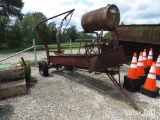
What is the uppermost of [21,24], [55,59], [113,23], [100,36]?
[21,24]

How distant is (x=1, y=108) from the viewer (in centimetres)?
379

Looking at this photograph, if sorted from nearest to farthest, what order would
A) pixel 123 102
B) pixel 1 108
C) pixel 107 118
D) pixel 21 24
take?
pixel 107 118
pixel 1 108
pixel 123 102
pixel 21 24

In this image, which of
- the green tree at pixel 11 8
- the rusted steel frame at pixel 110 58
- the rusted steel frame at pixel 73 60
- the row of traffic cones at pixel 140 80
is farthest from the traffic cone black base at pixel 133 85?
the green tree at pixel 11 8

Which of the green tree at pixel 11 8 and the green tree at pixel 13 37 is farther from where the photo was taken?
the green tree at pixel 13 37

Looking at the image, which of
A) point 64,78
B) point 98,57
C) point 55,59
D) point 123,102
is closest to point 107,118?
point 123,102

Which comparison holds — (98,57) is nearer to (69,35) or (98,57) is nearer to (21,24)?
(21,24)

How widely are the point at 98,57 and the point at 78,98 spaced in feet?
3.86

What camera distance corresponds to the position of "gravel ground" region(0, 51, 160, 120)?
344 cm

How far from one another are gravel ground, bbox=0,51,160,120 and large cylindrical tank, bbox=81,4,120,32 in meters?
1.82

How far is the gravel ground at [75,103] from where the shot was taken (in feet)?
11.3

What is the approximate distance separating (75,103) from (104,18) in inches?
90.1

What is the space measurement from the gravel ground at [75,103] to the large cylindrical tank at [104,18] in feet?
5.98

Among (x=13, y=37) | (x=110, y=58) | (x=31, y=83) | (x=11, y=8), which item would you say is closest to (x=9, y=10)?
(x=11, y=8)

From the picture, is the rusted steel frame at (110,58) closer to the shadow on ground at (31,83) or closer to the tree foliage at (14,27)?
the shadow on ground at (31,83)
